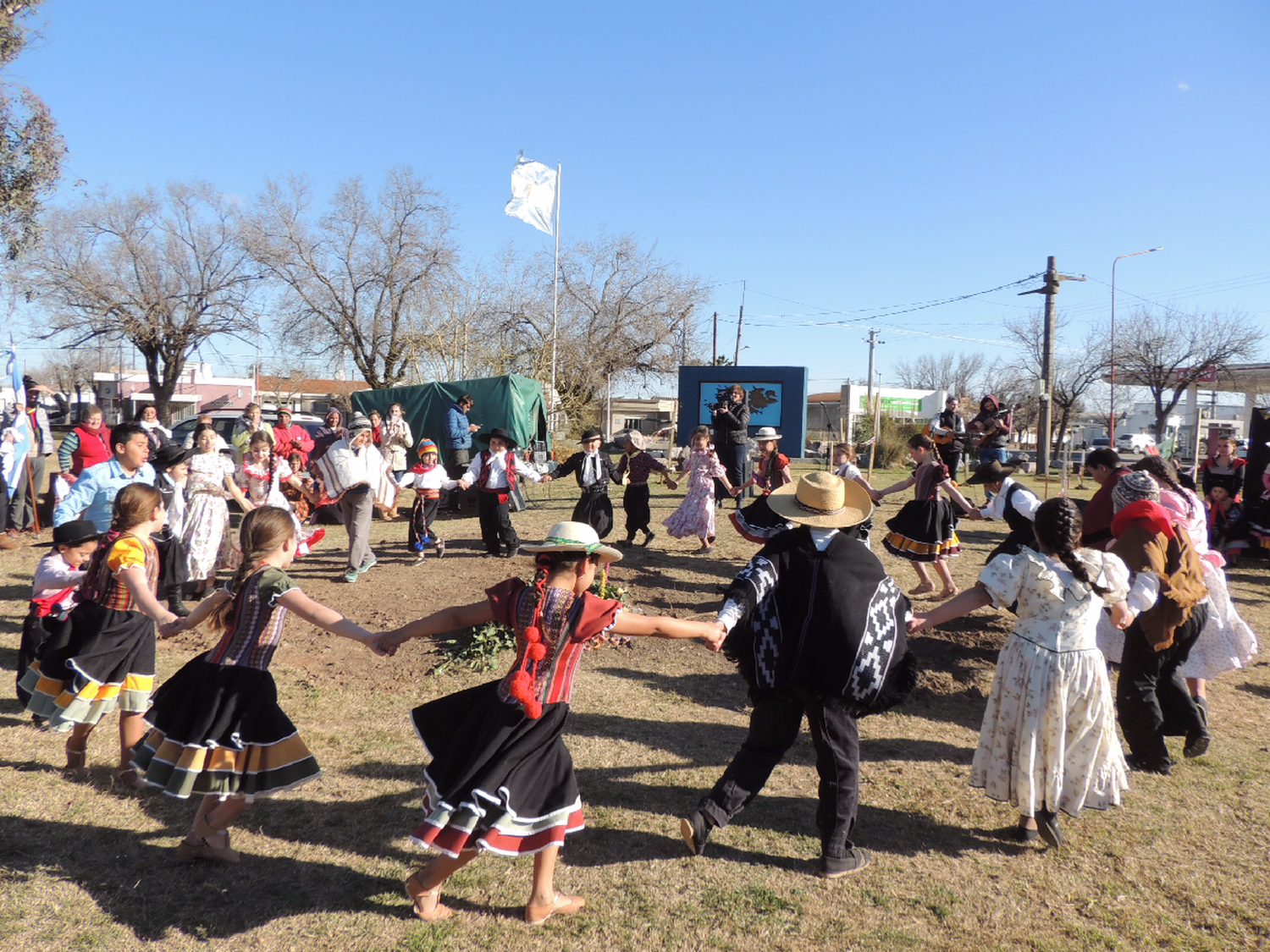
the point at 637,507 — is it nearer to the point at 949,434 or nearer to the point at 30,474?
the point at 949,434

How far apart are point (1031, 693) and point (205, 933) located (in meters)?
3.52

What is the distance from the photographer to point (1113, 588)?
3.84 meters

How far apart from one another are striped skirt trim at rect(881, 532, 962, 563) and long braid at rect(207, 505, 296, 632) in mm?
6737

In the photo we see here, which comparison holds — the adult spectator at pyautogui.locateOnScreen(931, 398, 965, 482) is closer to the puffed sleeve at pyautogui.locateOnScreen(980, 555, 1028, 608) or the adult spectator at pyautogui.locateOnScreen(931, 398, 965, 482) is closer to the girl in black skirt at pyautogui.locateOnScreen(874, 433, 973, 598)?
the girl in black skirt at pyautogui.locateOnScreen(874, 433, 973, 598)

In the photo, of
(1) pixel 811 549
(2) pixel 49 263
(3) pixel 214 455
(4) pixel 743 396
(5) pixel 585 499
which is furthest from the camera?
(2) pixel 49 263

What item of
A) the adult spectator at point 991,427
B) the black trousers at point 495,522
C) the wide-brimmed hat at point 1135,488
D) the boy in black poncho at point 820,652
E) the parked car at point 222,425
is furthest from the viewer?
the parked car at point 222,425

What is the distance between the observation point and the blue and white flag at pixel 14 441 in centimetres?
1145

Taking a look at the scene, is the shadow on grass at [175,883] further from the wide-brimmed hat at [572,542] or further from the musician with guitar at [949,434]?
the musician with guitar at [949,434]

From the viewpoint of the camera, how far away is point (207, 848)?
3.64 meters

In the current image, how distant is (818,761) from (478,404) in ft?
47.4

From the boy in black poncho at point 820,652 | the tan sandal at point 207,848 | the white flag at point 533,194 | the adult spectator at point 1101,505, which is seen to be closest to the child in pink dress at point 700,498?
the adult spectator at point 1101,505

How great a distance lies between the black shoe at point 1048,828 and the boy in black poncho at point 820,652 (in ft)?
2.75

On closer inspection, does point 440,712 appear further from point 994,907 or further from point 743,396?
point 743,396

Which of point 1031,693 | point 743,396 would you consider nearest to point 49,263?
point 743,396
